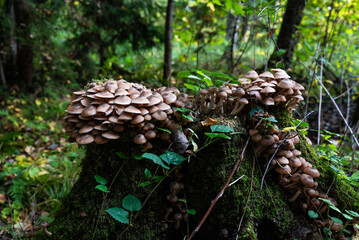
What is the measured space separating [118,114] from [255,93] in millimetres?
1241

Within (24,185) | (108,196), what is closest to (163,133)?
(108,196)

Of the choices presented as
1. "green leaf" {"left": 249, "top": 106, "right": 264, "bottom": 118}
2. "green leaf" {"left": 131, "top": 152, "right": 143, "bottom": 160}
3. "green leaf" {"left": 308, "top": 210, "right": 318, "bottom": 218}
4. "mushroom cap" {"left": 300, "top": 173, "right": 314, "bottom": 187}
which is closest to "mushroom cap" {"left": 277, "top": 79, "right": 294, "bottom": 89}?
"green leaf" {"left": 249, "top": 106, "right": 264, "bottom": 118}

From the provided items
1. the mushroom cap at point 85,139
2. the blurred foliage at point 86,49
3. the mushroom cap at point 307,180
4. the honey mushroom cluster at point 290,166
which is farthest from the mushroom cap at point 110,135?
the blurred foliage at point 86,49

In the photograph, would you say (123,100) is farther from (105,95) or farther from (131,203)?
(131,203)

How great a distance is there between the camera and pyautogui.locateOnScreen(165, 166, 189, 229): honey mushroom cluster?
6.99ft

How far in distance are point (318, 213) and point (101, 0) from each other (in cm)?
766

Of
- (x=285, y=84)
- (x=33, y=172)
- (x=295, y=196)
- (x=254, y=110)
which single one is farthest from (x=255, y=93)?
(x=33, y=172)

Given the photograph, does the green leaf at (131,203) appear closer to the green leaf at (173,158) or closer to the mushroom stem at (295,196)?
the green leaf at (173,158)

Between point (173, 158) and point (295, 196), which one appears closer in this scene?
point (173, 158)

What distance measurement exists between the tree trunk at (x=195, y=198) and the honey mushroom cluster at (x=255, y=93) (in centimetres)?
19

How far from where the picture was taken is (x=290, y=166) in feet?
7.04

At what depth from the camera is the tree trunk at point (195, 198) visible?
6.63 ft

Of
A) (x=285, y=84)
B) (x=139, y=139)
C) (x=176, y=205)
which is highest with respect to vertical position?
(x=285, y=84)

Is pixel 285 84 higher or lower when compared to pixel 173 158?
higher
